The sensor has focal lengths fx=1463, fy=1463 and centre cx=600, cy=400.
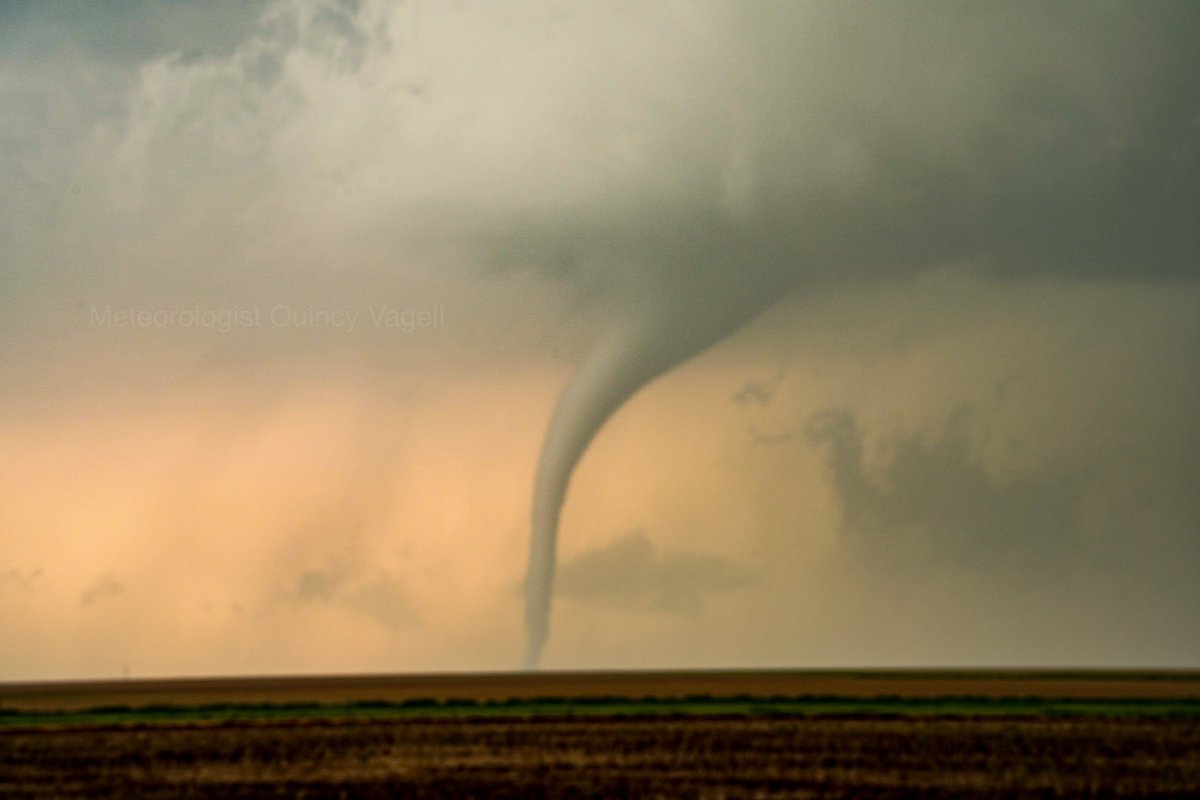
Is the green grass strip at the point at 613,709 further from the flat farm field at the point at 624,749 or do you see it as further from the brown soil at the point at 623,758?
the brown soil at the point at 623,758

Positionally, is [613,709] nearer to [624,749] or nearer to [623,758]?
[624,749]

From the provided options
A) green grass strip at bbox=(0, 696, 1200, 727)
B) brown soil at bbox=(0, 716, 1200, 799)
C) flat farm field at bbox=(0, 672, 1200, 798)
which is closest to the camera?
brown soil at bbox=(0, 716, 1200, 799)

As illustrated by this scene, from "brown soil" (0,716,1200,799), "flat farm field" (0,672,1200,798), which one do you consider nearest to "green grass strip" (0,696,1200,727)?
"flat farm field" (0,672,1200,798)

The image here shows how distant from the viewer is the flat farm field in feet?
158

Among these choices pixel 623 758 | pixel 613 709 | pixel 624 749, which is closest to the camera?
pixel 623 758

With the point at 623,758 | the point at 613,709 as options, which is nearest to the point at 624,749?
the point at 623,758

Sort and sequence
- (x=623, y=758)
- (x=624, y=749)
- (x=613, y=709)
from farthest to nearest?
(x=613, y=709), (x=624, y=749), (x=623, y=758)

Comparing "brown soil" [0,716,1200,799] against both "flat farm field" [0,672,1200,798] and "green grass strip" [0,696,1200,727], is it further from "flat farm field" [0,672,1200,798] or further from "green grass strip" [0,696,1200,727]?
"green grass strip" [0,696,1200,727]

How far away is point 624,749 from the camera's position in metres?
56.0

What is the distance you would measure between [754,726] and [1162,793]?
2047cm

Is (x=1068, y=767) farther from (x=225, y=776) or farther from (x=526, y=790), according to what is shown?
(x=225, y=776)

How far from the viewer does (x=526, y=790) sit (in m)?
47.1

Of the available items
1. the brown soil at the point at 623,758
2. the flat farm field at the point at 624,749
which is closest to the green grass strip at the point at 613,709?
the flat farm field at the point at 624,749

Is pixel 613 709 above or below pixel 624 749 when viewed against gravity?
above
